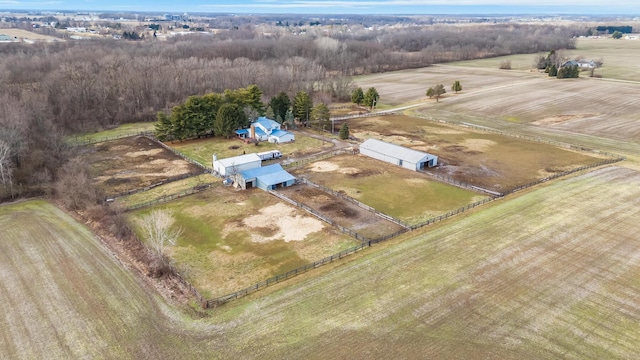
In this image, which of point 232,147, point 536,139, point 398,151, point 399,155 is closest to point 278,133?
point 232,147

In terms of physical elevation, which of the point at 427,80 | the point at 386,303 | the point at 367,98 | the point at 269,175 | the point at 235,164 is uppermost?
the point at 427,80

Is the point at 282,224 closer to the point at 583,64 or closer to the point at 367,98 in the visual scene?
A: the point at 367,98

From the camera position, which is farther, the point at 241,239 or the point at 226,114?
the point at 226,114

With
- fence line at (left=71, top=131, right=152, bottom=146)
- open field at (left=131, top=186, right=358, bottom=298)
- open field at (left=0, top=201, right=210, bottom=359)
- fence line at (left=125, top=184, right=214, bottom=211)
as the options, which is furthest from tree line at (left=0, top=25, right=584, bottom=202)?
open field at (left=131, top=186, right=358, bottom=298)

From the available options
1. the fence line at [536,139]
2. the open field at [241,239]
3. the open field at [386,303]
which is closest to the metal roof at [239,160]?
the open field at [241,239]

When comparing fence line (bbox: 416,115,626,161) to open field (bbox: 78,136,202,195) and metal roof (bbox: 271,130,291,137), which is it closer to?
metal roof (bbox: 271,130,291,137)

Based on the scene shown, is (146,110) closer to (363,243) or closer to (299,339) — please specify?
(363,243)
